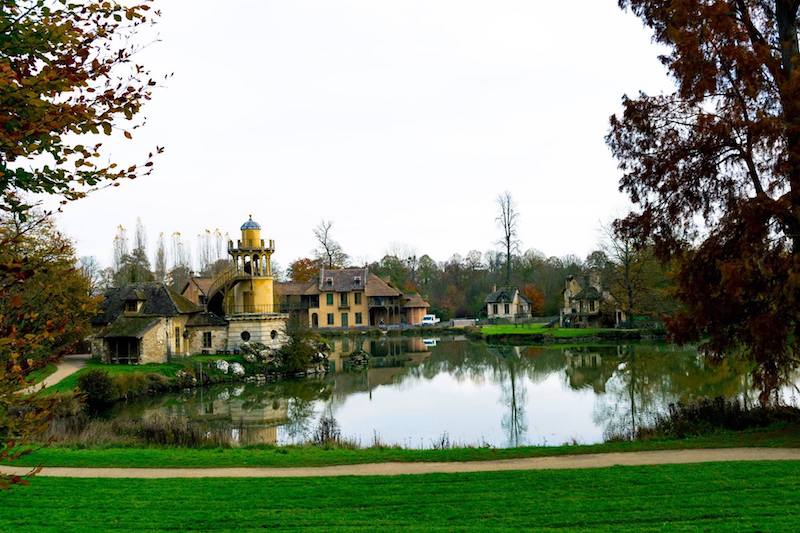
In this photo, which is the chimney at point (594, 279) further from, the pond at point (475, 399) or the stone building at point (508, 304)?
the pond at point (475, 399)

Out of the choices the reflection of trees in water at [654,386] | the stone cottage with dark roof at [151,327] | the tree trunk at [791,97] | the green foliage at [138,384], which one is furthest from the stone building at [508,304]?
the tree trunk at [791,97]

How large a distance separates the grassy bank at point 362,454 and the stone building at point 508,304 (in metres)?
53.9

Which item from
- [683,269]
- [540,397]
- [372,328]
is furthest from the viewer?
[372,328]

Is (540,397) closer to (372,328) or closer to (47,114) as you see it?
(47,114)

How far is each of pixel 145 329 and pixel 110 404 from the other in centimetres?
691

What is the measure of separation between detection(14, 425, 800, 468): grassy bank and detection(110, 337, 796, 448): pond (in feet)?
8.27

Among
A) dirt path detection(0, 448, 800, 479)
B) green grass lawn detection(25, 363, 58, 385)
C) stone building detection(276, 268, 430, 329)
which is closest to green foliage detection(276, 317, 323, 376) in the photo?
green grass lawn detection(25, 363, 58, 385)

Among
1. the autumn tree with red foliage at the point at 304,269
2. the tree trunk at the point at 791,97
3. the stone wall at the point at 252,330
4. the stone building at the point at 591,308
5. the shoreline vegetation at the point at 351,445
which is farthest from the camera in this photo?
the autumn tree with red foliage at the point at 304,269

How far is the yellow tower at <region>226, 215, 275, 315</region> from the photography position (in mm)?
36562

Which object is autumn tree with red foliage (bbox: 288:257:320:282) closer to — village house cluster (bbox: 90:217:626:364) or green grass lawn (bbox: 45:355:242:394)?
village house cluster (bbox: 90:217:626:364)

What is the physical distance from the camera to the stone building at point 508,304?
221 feet

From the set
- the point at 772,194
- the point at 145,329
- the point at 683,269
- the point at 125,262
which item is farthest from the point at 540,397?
the point at 125,262

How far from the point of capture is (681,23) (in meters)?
12.7

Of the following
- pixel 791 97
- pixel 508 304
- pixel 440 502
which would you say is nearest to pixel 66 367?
pixel 440 502
